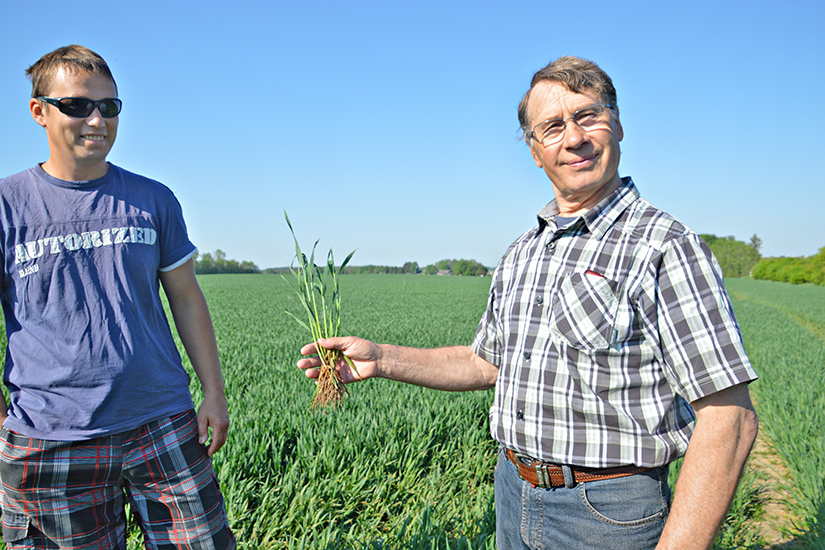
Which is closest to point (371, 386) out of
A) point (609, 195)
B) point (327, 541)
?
point (327, 541)

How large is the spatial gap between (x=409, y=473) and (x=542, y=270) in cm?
272

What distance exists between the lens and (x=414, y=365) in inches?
76.6

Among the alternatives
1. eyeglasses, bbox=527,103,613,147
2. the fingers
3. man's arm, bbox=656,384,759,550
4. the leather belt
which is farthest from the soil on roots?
man's arm, bbox=656,384,759,550

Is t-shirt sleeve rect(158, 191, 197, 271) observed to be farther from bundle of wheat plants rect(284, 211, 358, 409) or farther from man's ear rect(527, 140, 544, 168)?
man's ear rect(527, 140, 544, 168)

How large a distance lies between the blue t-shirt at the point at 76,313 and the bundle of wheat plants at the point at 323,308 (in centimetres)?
54

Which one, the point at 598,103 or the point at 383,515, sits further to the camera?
the point at 383,515

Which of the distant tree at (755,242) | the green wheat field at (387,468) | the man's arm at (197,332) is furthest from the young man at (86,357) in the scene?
the distant tree at (755,242)

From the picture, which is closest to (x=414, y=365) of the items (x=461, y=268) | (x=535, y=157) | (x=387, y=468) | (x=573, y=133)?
(x=535, y=157)

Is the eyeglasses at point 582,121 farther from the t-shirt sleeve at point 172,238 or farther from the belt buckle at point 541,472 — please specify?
the t-shirt sleeve at point 172,238

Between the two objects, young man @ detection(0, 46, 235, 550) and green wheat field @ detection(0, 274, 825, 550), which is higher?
young man @ detection(0, 46, 235, 550)

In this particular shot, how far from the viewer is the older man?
1.23 meters

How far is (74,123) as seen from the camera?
67.6 inches

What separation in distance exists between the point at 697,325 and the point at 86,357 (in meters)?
1.82

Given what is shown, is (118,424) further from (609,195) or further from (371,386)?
(371,386)
